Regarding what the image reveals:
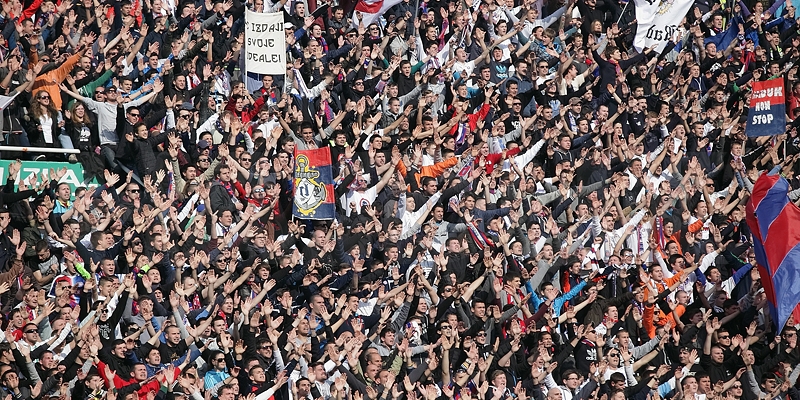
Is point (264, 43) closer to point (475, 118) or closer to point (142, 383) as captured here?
point (475, 118)

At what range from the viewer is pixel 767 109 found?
65.2 feet

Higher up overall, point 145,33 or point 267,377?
point 145,33

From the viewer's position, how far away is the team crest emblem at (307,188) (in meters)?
16.7

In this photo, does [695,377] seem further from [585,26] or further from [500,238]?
[585,26]

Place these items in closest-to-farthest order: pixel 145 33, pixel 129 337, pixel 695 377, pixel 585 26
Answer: pixel 129 337, pixel 695 377, pixel 145 33, pixel 585 26

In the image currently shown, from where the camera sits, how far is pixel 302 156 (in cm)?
1688

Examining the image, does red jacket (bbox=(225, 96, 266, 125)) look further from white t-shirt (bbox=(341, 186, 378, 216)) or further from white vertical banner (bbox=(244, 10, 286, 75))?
white t-shirt (bbox=(341, 186, 378, 216))

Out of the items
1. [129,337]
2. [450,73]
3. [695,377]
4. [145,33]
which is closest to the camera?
[129,337]

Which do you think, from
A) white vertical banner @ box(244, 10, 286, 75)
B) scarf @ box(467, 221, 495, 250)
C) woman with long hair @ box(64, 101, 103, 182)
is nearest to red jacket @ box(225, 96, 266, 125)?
white vertical banner @ box(244, 10, 286, 75)

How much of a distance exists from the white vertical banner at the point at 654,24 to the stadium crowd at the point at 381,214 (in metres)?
0.54

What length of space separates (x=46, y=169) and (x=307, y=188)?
2591mm

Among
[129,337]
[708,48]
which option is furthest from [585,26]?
[129,337]

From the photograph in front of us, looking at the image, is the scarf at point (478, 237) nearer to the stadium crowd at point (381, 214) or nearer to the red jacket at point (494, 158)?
the stadium crowd at point (381, 214)

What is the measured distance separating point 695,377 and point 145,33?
6.73 metres
